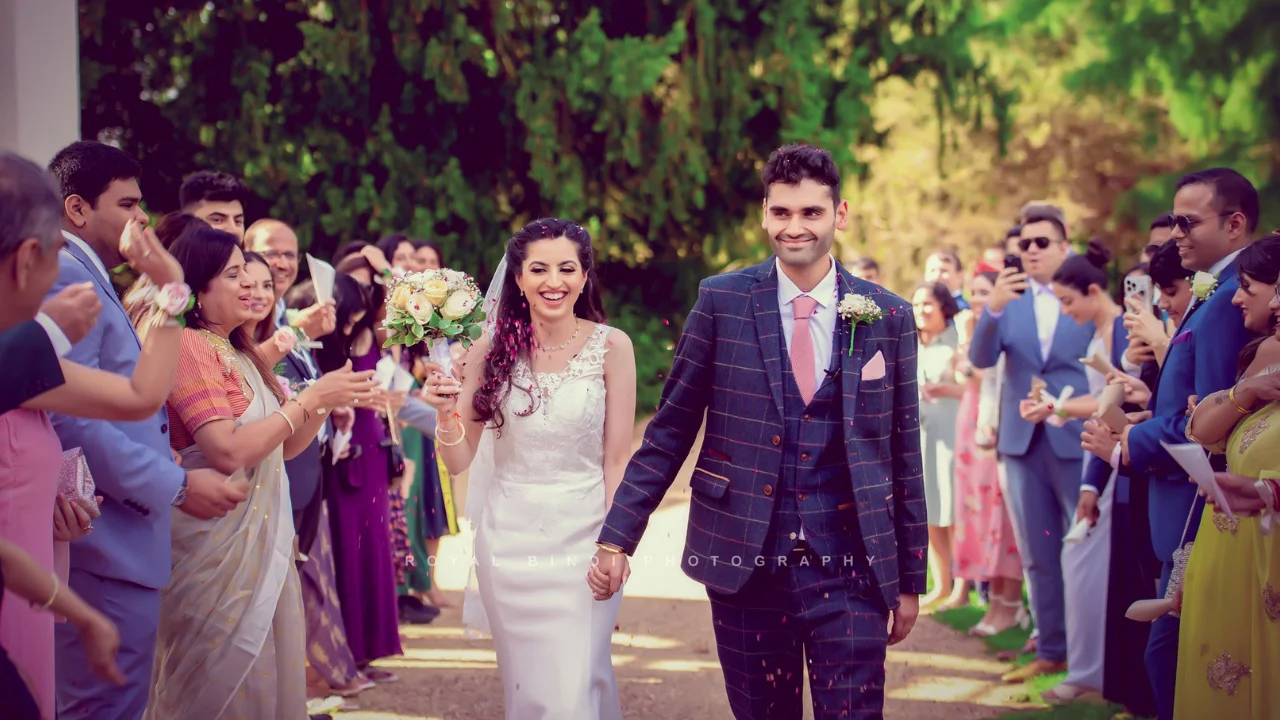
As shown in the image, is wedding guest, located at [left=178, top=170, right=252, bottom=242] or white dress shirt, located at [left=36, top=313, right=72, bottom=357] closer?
white dress shirt, located at [left=36, top=313, right=72, bottom=357]

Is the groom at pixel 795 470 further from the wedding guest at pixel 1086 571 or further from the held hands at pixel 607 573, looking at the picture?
the wedding guest at pixel 1086 571

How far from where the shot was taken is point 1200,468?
3676 mm

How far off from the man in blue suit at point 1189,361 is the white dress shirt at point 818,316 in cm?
149

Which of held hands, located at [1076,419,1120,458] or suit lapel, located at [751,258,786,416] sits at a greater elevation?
suit lapel, located at [751,258,786,416]

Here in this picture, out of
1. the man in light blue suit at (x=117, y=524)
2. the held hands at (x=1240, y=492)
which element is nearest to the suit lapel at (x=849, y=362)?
the held hands at (x=1240, y=492)

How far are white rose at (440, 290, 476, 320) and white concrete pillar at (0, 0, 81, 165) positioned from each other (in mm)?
3625

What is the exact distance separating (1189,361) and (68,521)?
4090 millimetres

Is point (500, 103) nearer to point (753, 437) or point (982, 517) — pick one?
point (982, 517)

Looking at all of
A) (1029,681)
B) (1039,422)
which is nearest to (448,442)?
(1039,422)

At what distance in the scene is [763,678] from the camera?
159 inches

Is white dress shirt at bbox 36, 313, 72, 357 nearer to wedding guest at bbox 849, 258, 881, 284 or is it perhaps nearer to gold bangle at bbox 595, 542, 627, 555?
gold bangle at bbox 595, 542, 627, 555

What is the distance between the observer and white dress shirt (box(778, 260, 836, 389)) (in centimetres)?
409

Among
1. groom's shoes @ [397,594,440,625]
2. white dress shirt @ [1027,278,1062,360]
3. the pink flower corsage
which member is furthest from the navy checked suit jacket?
groom's shoes @ [397,594,440,625]

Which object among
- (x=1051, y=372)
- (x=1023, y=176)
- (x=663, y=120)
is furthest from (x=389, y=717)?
(x=1023, y=176)
